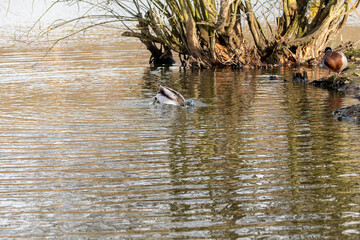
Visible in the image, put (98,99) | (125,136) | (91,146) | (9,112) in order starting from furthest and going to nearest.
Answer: (98,99) < (9,112) < (125,136) < (91,146)

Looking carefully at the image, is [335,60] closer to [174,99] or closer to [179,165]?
[174,99]

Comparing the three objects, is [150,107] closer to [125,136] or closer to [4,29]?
[125,136]

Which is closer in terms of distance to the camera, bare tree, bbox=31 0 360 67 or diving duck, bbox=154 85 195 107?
diving duck, bbox=154 85 195 107

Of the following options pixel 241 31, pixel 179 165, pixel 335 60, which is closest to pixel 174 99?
pixel 335 60

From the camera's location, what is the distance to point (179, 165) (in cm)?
802

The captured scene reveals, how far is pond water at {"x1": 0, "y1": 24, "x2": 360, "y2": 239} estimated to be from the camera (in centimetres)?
579

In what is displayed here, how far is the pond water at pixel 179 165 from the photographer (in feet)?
19.0

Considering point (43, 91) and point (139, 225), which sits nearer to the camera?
point (139, 225)

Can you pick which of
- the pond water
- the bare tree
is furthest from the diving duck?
the bare tree

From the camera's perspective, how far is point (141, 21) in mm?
21594

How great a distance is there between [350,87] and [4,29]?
3234cm

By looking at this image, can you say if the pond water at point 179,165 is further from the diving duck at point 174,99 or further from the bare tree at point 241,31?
the bare tree at point 241,31

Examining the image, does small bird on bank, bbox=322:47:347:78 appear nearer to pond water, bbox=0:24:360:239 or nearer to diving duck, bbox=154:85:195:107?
pond water, bbox=0:24:360:239

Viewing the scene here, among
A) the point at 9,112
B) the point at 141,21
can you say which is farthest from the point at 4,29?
the point at 9,112
